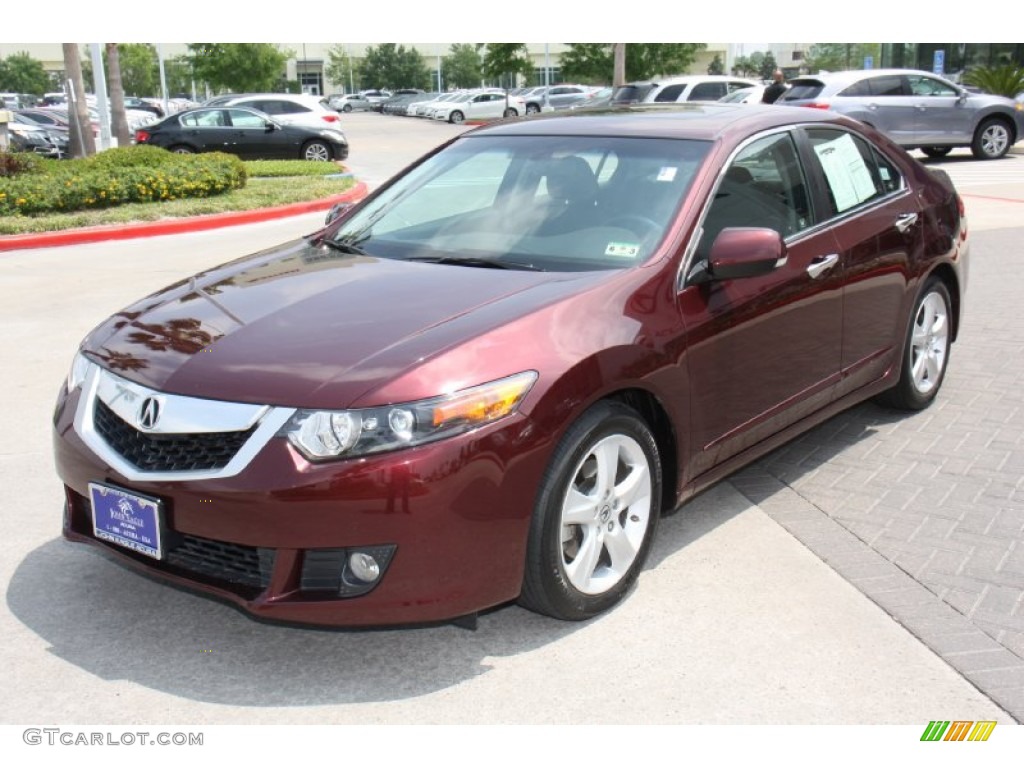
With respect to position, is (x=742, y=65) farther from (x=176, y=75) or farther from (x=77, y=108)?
(x=77, y=108)

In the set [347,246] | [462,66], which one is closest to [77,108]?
[347,246]

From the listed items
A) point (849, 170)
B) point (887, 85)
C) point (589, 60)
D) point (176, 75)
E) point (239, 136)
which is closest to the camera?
point (849, 170)

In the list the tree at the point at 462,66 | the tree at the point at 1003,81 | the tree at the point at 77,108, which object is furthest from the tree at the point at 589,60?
the tree at the point at 462,66

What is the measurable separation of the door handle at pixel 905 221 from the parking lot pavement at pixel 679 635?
113 cm

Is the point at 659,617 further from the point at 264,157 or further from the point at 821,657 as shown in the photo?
the point at 264,157

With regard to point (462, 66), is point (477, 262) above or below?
below

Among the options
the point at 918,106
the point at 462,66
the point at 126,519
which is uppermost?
the point at 462,66

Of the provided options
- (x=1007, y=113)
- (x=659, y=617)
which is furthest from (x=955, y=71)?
(x=659, y=617)

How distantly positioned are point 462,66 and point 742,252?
10682 cm

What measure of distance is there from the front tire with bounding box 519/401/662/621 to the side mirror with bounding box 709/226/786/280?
2.25 ft

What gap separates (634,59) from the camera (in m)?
49.8

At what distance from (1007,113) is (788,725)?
68.2 feet

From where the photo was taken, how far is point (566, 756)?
309 cm

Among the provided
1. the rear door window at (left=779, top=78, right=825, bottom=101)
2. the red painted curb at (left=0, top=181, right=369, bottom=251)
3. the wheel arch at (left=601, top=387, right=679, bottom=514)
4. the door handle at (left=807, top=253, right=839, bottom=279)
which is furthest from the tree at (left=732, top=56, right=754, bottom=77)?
the wheel arch at (left=601, top=387, right=679, bottom=514)
